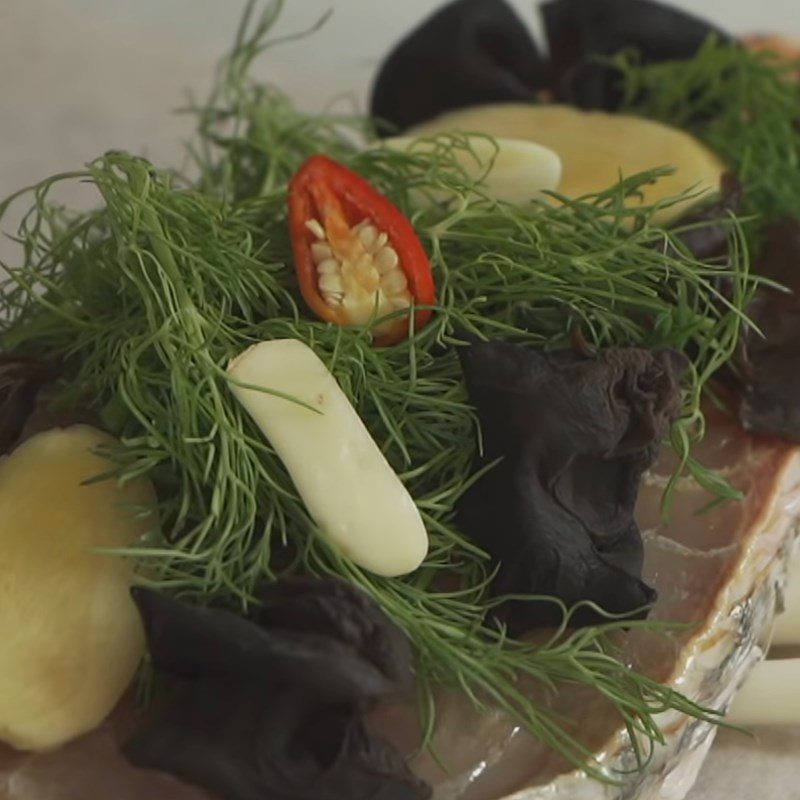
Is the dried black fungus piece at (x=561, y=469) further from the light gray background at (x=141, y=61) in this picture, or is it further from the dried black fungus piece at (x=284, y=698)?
the light gray background at (x=141, y=61)

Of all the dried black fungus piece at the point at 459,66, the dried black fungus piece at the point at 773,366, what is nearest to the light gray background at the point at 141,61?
the dried black fungus piece at the point at 459,66

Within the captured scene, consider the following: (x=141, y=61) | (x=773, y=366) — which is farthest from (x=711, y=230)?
(x=141, y=61)

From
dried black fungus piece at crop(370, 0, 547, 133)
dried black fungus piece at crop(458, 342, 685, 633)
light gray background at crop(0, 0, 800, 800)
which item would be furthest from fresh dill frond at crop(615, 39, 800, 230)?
light gray background at crop(0, 0, 800, 800)

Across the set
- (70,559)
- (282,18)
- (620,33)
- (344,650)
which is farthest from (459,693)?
(282,18)

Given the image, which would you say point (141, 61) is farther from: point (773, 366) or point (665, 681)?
point (665, 681)

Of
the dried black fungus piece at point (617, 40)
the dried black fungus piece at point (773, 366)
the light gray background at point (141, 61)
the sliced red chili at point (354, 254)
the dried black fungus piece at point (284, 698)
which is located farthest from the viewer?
the light gray background at point (141, 61)

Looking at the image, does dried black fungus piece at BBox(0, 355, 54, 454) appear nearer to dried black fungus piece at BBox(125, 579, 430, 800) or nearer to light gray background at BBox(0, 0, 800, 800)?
dried black fungus piece at BBox(125, 579, 430, 800)
